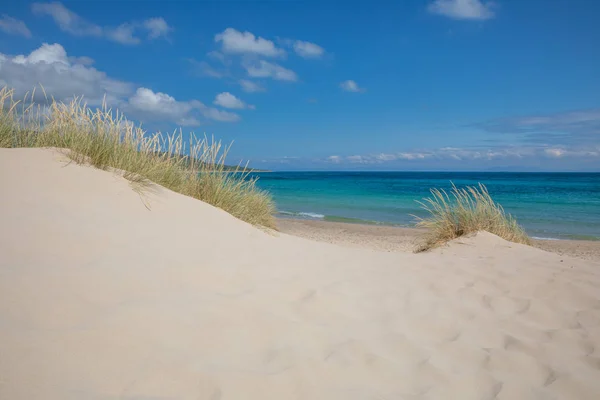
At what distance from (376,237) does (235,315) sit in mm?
9407

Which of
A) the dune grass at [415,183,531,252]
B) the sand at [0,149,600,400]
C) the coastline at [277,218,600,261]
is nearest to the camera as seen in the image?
the sand at [0,149,600,400]

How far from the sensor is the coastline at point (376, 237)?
30.7 ft

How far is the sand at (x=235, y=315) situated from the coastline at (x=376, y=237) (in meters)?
5.47

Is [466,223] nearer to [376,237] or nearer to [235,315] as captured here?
[376,237]

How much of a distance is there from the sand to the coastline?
547cm

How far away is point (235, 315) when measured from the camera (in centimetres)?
240

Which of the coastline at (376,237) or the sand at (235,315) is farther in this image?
the coastline at (376,237)

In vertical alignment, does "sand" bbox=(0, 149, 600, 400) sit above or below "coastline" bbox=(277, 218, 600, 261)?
above

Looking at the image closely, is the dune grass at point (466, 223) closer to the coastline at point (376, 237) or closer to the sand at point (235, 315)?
the coastline at point (376, 237)

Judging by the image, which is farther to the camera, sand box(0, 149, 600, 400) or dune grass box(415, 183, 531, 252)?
dune grass box(415, 183, 531, 252)

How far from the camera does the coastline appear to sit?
9.36m

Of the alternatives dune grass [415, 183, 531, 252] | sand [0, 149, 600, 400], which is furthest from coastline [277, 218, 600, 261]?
sand [0, 149, 600, 400]

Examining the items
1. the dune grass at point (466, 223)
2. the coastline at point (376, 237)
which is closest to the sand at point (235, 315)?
the dune grass at point (466, 223)

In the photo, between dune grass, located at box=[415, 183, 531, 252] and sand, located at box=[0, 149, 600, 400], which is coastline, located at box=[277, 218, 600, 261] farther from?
sand, located at box=[0, 149, 600, 400]
